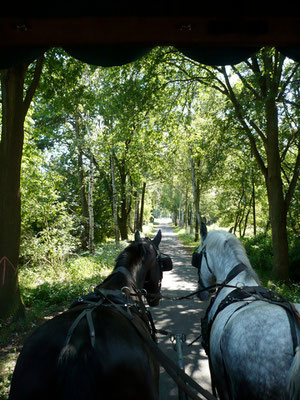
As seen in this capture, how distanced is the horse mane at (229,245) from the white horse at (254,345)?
201 millimetres

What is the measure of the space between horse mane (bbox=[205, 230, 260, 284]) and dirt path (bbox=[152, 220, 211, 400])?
52.4 inches

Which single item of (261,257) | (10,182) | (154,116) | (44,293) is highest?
(154,116)

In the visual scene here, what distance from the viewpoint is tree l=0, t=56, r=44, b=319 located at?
5398mm

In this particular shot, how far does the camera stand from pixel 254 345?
6.02ft

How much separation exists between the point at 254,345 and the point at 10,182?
5439mm

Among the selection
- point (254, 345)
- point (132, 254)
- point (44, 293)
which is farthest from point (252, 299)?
point (44, 293)

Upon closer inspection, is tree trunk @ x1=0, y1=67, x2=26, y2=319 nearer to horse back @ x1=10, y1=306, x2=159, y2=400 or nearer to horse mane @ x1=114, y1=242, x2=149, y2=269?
horse mane @ x1=114, y1=242, x2=149, y2=269

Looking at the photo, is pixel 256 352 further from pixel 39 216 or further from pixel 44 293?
pixel 39 216

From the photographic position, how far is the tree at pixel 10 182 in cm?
540

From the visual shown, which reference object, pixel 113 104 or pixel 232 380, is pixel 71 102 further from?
pixel 232 380

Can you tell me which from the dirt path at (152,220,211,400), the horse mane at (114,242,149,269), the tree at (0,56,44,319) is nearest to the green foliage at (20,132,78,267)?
the tree at (0,56,44,319)

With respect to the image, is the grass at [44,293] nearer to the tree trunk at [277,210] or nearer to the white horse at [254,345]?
the white horse at [254,345]

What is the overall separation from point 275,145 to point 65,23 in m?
7.97

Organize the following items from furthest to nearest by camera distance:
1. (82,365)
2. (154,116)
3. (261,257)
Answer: (261,257)
(154,116)
(82,365)
